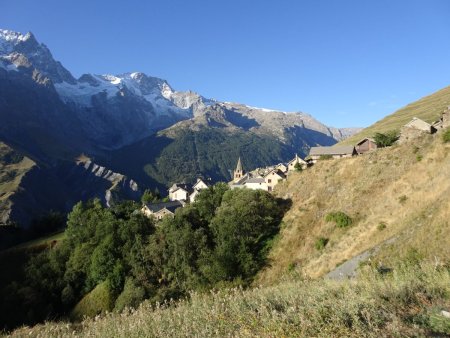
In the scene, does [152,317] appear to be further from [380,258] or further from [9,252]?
[9,252]

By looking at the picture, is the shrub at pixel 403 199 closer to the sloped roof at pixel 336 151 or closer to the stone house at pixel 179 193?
the sloped roof at pixel 336 151

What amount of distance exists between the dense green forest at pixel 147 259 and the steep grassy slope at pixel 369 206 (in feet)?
14.8

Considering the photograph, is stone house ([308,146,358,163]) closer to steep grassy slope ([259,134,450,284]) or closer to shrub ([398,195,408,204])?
steep grassy slope ([259,134,450,284])

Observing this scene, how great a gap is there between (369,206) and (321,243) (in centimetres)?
732

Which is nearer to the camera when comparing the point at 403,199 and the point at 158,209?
the point at 403,199

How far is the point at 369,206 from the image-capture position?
40906 millimetres

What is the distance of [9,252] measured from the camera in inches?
3100

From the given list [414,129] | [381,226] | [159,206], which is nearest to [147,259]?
[381,226]

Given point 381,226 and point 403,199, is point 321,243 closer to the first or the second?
point 381,226

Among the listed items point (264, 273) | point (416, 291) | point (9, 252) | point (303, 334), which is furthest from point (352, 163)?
point (9, 252)

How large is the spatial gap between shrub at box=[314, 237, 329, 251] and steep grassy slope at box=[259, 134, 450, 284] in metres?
0.55

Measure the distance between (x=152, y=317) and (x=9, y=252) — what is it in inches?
3369

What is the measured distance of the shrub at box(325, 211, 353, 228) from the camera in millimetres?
40000

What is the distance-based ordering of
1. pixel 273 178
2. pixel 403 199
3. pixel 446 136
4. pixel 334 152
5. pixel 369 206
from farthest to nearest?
1. pixel 273 178
2. pixel 334 152
3. pixel 369 206
4. pixel 446 136
5. pixel 403 199
